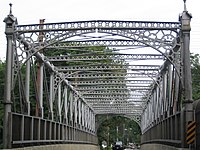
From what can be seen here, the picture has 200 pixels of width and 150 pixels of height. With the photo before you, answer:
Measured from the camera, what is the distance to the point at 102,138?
78.8 metres

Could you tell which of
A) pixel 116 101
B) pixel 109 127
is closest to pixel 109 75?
pixel 116 101

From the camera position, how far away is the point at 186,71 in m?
15.6

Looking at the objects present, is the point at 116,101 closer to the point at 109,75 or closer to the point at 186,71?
the point at 109,75

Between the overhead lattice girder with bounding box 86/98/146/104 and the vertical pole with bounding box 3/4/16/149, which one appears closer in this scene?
the vertical pole with bounding box 3/4/16/149

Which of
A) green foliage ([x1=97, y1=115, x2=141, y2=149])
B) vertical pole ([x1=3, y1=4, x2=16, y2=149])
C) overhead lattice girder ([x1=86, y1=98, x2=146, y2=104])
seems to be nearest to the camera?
vertical pole ([x1=3, y1=4, x2=16, y2=149])

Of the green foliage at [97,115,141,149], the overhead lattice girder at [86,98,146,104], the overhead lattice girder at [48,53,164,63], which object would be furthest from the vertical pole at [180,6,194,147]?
the green foliage at [97,115,141,149]

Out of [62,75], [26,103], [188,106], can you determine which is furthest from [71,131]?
[188,106]

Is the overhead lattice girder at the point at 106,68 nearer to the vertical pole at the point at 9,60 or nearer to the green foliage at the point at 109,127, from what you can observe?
the vertical pole at the point at 9,60

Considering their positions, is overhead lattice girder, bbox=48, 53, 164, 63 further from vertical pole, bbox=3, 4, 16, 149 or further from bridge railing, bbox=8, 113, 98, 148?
vertical pole, bbox=3, 4, 16, 149

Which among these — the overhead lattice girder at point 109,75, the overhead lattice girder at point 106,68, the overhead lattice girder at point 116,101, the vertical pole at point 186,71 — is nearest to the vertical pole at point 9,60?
the vertical pole at point 186,71

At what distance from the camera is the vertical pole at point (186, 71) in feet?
47.6

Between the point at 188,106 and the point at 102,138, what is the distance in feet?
213

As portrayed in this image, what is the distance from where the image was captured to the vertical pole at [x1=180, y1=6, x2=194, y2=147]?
14523 millimetres

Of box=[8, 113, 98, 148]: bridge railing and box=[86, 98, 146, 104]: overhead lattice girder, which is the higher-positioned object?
box=[86, 98, 146, 104]: overhead lattice girder
